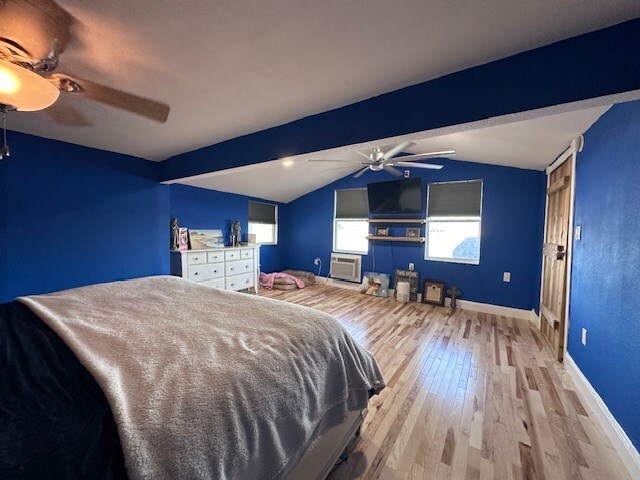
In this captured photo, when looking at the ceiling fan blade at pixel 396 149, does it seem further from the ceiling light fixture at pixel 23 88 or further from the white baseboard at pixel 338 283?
the ceiling light fixture at pixel 23 88

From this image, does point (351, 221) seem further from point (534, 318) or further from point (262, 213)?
point (534, 318)

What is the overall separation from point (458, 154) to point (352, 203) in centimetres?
222

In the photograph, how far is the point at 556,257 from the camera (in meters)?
2.72

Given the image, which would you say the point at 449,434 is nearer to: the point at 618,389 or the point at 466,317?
the point at 618,389

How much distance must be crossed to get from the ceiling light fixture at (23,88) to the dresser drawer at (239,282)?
3471 mm

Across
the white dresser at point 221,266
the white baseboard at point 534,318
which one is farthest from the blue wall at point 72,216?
the white baseboard at point 534,318

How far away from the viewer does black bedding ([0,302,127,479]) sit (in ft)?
1.82

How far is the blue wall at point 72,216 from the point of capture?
2.25m

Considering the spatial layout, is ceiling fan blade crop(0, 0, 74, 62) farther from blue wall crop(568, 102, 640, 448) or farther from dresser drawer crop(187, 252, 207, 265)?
blue wall crop(568, 102, 640, 448)

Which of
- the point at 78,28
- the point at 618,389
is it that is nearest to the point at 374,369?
the point at 618,389

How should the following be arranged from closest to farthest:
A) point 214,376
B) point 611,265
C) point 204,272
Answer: point 214,376 → point 611,265 → point 204,272

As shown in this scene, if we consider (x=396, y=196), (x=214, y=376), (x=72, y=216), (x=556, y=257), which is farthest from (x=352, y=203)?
(x=214, y=376)

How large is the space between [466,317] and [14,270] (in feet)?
17.2

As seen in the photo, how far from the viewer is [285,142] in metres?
2.18
